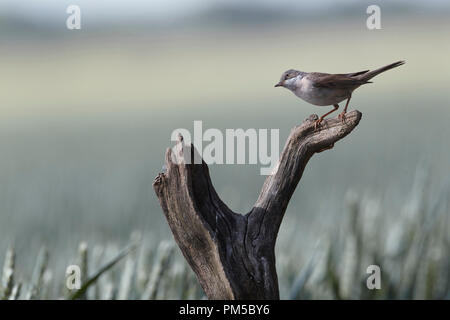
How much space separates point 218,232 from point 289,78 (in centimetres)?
145

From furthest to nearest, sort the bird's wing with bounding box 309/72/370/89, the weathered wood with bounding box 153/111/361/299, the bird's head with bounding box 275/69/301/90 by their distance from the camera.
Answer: the bird's head with bounding box 275/69/301/90 → the bird's wing with bounding box 309/72/370/89 → the weathered wood with bounding box 153/111/361/299

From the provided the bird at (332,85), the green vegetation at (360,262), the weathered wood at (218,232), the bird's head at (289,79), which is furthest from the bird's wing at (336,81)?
the green vegetation at (360,262)

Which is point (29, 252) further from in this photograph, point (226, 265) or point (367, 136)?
point (367, 136)

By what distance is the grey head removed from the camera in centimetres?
407

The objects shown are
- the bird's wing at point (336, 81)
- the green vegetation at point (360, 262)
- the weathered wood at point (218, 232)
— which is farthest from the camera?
the green vegetation at point (360, 262)

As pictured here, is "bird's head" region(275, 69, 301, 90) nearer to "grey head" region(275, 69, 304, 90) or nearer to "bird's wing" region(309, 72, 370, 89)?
"grey head" region(275, 69, 304, 90)

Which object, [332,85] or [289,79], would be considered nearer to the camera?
[332,85]

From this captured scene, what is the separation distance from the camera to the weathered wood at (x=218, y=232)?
2.93 metres

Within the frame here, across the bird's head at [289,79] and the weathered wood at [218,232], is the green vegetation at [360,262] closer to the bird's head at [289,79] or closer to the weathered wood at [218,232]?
the bird's head at [289,79]

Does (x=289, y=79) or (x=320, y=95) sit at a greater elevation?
(x=289, y=79)

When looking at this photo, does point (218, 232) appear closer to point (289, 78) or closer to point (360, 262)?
point (289, 78)

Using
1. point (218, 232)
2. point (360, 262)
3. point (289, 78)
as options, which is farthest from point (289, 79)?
point (360, 262)

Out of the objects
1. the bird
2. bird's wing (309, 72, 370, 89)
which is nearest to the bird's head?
the bird

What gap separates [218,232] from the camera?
2.96 meters
